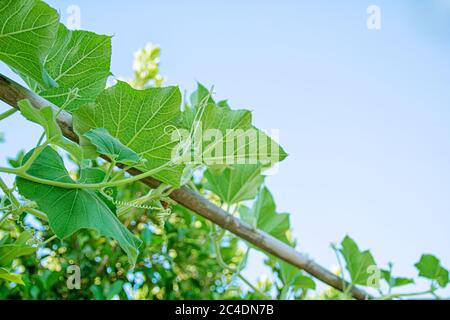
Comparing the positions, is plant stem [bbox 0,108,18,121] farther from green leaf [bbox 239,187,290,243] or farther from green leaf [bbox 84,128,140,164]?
green leaf [bbox 239,187,290,243]

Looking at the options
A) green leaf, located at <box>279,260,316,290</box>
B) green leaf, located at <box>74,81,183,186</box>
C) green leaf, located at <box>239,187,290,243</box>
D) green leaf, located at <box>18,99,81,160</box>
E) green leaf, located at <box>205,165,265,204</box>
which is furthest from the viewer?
green leaf, located at <box>279,260,316,290</box>

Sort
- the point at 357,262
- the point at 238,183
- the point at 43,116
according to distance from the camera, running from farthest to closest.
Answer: the point at 357,262, the point at 238,183, the point at 43,116

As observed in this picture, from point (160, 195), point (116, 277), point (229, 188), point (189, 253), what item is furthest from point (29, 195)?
point (189, 253)

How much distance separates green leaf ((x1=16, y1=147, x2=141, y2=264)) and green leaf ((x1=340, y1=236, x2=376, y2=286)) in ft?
2.42

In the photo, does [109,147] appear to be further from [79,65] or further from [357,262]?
[357,262]

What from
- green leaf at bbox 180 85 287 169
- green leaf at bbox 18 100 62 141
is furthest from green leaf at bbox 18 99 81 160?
green leaf at bbox 180 85 287 169

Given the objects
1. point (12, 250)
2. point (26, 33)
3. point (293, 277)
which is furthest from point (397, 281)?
point (26, 33)

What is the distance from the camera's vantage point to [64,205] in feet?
2.05

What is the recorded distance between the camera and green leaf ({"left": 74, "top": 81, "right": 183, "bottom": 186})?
25.7 inches

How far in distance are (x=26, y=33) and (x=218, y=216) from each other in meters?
0.52

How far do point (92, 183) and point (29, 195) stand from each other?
0.28ft

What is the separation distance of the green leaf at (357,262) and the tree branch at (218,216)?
0.04 metres

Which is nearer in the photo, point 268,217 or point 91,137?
point 91,137
